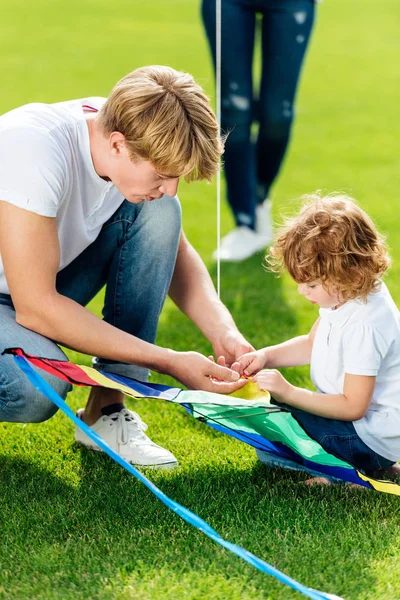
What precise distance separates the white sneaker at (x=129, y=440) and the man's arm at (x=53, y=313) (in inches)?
9.9

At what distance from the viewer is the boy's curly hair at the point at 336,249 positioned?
7.44ft

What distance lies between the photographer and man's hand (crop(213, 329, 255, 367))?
2.55 m

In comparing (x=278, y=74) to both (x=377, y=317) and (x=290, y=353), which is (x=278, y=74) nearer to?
(x=290, y=353)

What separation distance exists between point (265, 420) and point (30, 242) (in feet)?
2.29

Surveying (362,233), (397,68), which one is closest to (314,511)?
(362,233)

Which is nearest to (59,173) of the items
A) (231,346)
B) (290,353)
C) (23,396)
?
(23,396)

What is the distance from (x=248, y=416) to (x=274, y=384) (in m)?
0.15

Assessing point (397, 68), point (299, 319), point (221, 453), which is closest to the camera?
point (221, 453)

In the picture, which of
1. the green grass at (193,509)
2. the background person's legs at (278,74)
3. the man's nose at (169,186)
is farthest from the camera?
the background person's legs at (278,74)

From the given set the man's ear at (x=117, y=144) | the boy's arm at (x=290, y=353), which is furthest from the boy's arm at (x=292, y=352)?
the man's ear at (x=117, y=144)

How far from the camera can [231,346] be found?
2.56 m

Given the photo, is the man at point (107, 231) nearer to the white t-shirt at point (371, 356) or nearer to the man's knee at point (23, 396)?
the man's knee at point (23, 396)

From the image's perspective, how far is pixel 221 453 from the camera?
255cm

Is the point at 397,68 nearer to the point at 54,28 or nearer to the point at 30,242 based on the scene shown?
the point at 54,28
